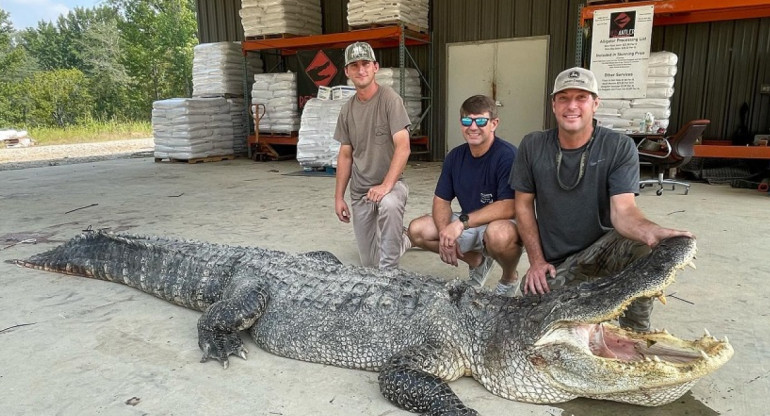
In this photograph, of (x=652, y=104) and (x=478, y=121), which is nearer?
(x=478, y=121)

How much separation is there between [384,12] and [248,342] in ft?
26.7

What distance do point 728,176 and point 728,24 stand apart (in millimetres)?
2770

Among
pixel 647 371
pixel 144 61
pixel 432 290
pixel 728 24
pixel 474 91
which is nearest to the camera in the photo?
pixel 647 371

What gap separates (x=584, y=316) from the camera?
5.78 feet

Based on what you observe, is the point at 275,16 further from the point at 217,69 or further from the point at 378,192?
the point at 378,192

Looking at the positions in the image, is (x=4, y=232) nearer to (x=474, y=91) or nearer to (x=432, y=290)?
(x=432, y=290)

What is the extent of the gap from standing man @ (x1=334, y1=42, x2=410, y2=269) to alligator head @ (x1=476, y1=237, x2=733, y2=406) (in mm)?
1544

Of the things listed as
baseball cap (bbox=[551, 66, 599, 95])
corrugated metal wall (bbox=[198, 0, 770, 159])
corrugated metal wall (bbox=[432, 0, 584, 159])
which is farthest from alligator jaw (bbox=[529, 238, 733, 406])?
corrugated metal wall (bbox=[432, 0, 584, 159])

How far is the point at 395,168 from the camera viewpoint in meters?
3.53

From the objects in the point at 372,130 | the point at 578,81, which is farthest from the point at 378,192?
the point at 578,81

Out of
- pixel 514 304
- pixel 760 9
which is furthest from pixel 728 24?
pixel 514 304

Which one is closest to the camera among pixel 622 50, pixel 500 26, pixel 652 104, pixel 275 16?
pixel 652 104

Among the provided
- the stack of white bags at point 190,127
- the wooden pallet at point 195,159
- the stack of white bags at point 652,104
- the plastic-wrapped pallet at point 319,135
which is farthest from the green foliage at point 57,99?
the stack of white bags at point 652,104

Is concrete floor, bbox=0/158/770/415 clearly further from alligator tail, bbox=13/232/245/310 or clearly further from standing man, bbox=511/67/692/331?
standing man, bbox=511/67/692/331
